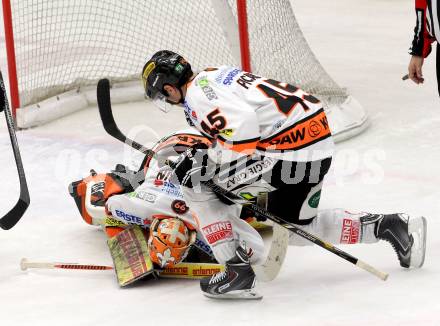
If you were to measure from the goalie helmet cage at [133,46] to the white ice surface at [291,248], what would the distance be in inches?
7.0

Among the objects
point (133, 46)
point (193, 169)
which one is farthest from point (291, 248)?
point (133, 46)

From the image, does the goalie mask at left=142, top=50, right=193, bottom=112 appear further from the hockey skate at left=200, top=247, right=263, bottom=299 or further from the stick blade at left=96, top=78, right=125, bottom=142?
the stick blade at left=96, top=78, right=125, bottom=142

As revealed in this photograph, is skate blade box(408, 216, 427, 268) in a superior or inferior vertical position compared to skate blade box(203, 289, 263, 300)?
superior

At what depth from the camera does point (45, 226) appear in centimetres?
458

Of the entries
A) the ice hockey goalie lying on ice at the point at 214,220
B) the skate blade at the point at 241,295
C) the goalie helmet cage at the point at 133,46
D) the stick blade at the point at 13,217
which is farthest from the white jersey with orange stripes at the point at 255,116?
the goalie helmet cage at the point at 133,46

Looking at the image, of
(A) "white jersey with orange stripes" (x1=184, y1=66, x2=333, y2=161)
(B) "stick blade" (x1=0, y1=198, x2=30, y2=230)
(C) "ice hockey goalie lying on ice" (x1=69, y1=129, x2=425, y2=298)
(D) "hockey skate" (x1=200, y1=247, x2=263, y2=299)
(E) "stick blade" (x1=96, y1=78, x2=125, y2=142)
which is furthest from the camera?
(E) "stick blade" (x1=96, y1=78, x2=125, y2=142)

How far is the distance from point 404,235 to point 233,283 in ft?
2.20

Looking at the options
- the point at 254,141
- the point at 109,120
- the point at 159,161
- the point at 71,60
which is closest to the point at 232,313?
the point at 254,141

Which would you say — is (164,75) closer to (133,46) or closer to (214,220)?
(214,220)

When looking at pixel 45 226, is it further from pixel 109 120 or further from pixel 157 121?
pixel 157 121

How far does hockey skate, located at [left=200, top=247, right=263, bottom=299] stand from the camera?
362 centimetres

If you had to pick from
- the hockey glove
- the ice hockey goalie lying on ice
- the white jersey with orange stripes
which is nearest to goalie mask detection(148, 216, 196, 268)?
the ice hockey goalie lying on ice

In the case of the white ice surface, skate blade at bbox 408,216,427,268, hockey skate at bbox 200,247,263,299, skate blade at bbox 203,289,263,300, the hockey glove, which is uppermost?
the hockey glove

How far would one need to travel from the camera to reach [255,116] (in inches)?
138
